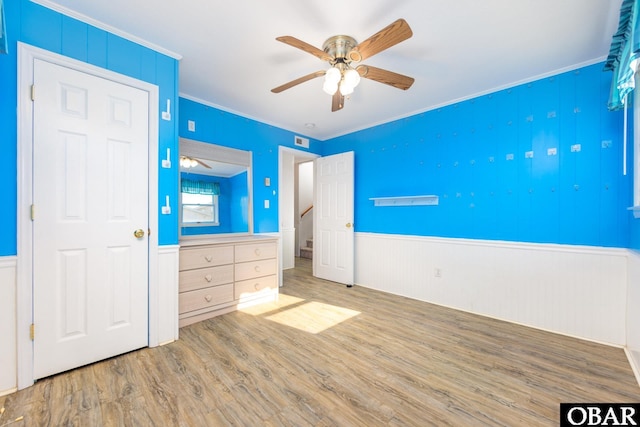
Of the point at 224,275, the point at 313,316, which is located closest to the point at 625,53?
the point at 313,316

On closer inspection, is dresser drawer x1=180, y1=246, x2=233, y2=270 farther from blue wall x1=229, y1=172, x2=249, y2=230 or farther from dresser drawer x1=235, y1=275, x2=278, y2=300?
blue wall x1=229, y1=172, x2=249, y2=230

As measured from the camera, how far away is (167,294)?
2.29 m

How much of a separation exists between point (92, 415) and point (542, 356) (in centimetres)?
309

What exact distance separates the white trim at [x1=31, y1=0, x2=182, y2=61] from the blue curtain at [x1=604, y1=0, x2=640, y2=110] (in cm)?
301

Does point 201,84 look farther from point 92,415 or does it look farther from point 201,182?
point 92,415

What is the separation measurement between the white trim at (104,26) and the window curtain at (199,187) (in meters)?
1.32

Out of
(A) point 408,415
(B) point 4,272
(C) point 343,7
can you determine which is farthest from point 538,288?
(B) point 4,272

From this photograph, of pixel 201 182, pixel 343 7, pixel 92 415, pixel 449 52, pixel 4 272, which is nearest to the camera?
pixel 92 415

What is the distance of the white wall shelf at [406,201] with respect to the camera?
3400 mm

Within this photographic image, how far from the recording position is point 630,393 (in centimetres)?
168

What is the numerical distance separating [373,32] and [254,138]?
88.0 inches

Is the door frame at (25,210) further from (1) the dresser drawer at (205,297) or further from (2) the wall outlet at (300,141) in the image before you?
(2) the wall outlet at (300,141)

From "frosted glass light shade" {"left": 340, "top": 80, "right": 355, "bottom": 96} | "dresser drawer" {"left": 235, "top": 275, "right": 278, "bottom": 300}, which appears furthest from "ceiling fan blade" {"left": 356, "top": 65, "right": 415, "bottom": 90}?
"dresser drawer" {"left": 235, "top": 275, "right": 278, "bottom": 300}

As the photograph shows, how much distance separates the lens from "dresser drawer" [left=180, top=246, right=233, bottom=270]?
2607 millimetres
